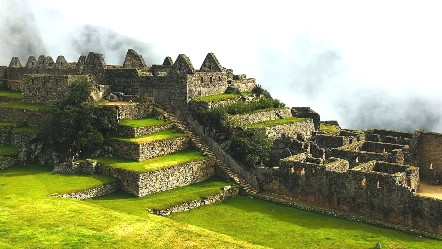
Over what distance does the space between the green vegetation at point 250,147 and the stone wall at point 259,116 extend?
2008mm

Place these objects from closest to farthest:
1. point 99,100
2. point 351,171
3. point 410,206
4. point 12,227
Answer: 1. point 12,227
2. point 410,206
3. point 351,171
4. point 99,100

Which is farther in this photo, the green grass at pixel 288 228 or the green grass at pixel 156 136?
the green grass at pixel 156 136

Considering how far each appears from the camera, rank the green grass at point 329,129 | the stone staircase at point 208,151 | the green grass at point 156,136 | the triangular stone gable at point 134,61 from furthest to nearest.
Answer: the triangular stone gable at point 134,61 → the green grass at point 329,129 → the green grass at point 156,136 → the stone staircase at point 208,151

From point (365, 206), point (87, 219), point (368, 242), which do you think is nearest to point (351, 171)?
point (365, 206)

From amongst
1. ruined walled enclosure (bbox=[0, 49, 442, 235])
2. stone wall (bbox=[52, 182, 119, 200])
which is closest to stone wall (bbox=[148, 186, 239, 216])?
ruined walled enclosure (bbox=[0, 49, 442, 235])

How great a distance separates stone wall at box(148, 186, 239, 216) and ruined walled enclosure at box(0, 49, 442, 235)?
1519 mm

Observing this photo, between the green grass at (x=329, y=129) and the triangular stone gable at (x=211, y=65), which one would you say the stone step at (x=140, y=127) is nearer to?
the triangular stone gable at (x=211, y=65)

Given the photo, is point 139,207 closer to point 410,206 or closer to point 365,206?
point 365,206

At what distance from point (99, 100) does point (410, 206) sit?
28.2 meters

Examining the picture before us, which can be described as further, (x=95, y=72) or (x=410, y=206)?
(x=95, y=72)

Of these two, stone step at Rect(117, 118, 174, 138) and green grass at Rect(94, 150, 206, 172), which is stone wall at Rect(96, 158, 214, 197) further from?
stone step at Rect(117, 118, 174, 138)

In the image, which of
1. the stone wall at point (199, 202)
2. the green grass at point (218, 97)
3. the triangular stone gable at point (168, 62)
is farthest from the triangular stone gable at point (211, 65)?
the stone wall at point (199, 202)

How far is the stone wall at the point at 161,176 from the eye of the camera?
3647 cm

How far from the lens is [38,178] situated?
1513 inches
